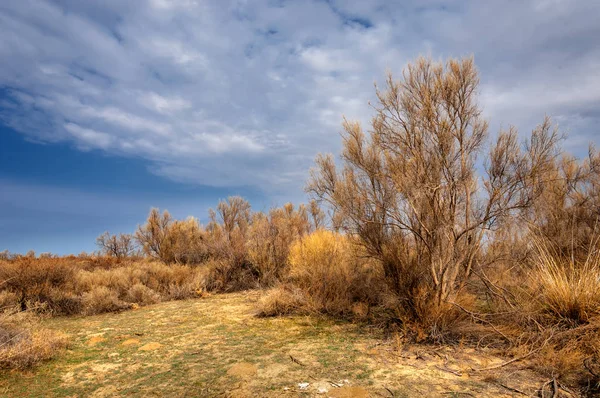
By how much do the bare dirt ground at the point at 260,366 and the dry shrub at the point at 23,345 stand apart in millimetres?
160

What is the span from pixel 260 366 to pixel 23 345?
10.7 ft

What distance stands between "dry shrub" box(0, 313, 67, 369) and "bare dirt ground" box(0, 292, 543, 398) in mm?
160

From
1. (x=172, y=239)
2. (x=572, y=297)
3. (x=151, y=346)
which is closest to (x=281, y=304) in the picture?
(x=151, y=346)

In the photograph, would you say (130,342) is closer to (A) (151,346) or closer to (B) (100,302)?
(A) (151,346)

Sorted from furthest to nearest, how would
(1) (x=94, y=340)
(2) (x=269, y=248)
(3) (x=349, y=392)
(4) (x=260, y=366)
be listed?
(2) (x=269, y=248) < (1) (x=94, y=340) < (4) (x=260, y=366) < (3) (x=349, y=392)

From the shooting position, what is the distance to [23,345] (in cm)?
480

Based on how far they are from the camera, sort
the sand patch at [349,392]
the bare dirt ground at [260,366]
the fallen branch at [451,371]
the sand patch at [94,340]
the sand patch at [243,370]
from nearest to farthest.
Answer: the sand patch at [349,392] < the bare dirt ground at [260,366] < the fallen branch at [451,371] < the sand patch at [243,370] < the sand patch at [94,340]

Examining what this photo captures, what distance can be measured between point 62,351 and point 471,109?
760 cm

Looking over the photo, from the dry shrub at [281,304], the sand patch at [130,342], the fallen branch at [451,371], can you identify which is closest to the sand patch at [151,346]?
the sand patch at [130,342]

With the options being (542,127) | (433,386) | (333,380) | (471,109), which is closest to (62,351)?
(333,380)

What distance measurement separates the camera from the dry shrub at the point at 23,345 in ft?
15.1

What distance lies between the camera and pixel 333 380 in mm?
4027

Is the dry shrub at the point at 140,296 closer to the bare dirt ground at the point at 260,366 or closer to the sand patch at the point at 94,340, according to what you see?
the bare dirt ground at the point at 260,366

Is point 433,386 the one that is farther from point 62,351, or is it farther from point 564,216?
point 564,216
